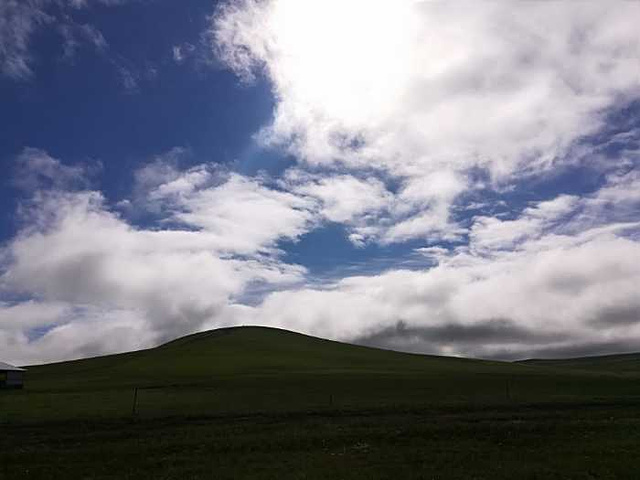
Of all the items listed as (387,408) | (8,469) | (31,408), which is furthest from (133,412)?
(8,469)

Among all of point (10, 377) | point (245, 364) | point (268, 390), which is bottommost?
point (268, 390)

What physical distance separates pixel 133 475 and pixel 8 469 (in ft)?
19.2

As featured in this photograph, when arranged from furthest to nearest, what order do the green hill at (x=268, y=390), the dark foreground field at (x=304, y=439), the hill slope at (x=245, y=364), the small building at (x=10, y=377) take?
the hill slope at (x=245, y=364), the small building at (x=10, y=377), the green hill at (x=268, y=390), the dark foreground field at (x=304, y=439)

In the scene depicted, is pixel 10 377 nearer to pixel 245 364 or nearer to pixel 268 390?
pixel 245 364

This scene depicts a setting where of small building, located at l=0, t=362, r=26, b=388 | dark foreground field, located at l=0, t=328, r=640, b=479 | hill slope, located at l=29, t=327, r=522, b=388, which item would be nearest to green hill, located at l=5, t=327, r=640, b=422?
hill slope, located at l=29, t=327, r=522, b=388

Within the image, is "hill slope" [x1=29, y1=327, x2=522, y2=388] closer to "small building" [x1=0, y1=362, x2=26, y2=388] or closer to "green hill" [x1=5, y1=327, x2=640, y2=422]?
"green hill" [x1=5, y1=327, x2=640, y2=422]

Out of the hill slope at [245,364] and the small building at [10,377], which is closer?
the small building at [10,377]

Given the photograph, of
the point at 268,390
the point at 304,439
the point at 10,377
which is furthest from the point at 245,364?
the point at 304,439

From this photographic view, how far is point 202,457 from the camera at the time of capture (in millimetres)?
24172

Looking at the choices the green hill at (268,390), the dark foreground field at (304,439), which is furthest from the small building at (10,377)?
the dark foreground field at (304,439)

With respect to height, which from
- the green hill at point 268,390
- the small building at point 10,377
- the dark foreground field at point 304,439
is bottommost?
the dark foreground field at point 304,439

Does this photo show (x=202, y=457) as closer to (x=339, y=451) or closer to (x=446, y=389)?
(x=339, y=451)

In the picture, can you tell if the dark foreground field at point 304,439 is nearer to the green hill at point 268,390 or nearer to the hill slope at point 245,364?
the green hill at point 268,390

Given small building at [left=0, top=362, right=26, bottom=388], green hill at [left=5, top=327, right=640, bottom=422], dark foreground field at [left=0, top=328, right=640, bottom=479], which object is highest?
small building at [left=0, top=362, right=26, bottom=388]
